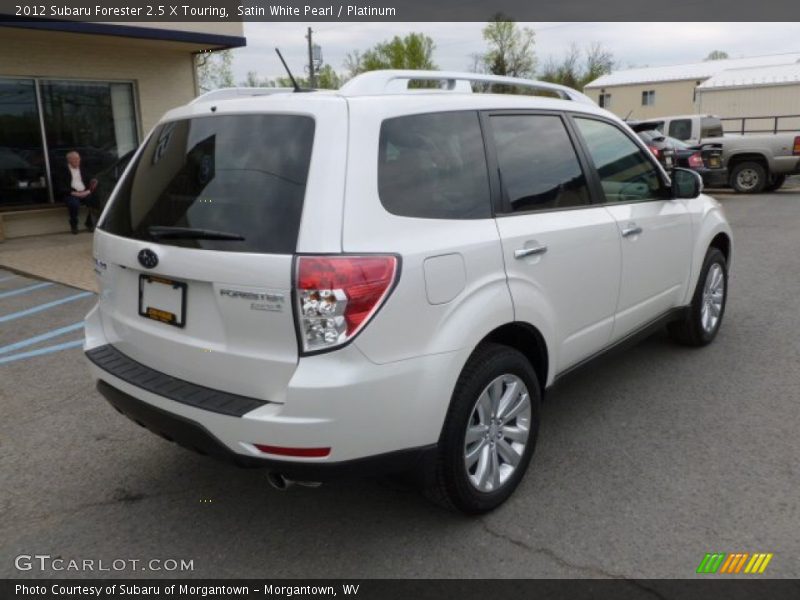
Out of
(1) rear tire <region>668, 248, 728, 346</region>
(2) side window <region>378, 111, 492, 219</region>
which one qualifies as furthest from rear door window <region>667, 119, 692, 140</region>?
(2) side window <region>378, 111, 492, 219</region>

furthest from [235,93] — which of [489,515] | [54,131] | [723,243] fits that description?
[54,131]

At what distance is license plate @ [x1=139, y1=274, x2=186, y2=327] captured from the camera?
2738 millimetres

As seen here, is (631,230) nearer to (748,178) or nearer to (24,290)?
(24,290)

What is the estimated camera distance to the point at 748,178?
16.8 m

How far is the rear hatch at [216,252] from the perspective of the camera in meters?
2.48

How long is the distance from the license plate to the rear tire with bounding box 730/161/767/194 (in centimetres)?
1690

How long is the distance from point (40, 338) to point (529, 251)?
465cm

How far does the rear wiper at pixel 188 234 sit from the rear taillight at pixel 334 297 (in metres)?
0.35

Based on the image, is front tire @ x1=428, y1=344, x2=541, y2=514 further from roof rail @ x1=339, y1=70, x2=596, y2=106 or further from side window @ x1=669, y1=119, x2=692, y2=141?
side window @ x1=669, y1=119, x2=692, y2=141

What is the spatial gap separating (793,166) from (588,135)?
48.2ft

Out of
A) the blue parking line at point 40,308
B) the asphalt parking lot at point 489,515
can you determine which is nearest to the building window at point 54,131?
the blue parking line at point 40,308

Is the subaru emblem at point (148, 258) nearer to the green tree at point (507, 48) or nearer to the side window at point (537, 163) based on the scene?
the side window at point (537, 163)

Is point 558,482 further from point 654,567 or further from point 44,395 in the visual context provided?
point 44,395

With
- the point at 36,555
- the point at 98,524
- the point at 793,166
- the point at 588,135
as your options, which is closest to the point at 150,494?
the point at 98,524
